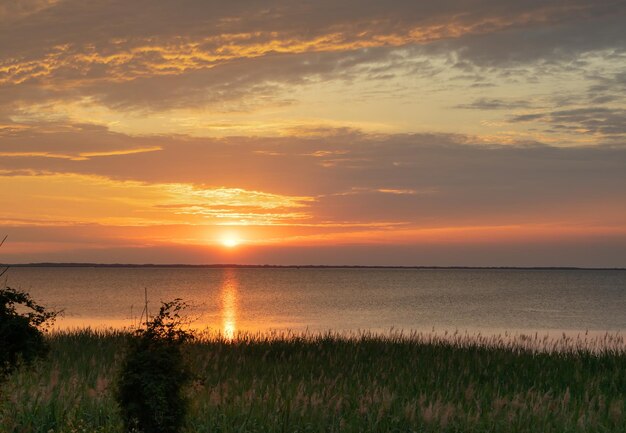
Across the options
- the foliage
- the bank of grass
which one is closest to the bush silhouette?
the bank of grass

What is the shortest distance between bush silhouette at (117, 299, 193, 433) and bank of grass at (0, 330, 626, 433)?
33cm

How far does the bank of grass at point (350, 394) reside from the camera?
1256 centimetres

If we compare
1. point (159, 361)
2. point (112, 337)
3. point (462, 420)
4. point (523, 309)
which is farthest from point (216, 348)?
point (523, 309)

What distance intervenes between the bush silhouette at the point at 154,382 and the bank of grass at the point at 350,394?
1.09ft

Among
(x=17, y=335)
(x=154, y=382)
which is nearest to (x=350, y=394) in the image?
(x=154, y=382)

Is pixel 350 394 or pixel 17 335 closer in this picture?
pixel 17 335

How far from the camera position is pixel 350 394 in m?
15.6

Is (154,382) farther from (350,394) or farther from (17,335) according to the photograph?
(350,394)

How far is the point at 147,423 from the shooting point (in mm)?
10492

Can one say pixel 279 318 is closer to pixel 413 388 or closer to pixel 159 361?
pixel 413 388

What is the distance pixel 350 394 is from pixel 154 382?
20.9 feet

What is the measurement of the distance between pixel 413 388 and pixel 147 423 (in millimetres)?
8083

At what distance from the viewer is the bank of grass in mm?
12562

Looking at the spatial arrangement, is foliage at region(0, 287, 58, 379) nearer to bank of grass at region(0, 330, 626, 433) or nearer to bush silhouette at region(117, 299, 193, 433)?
bush silhouette at region(117, 299, 193, 433)
